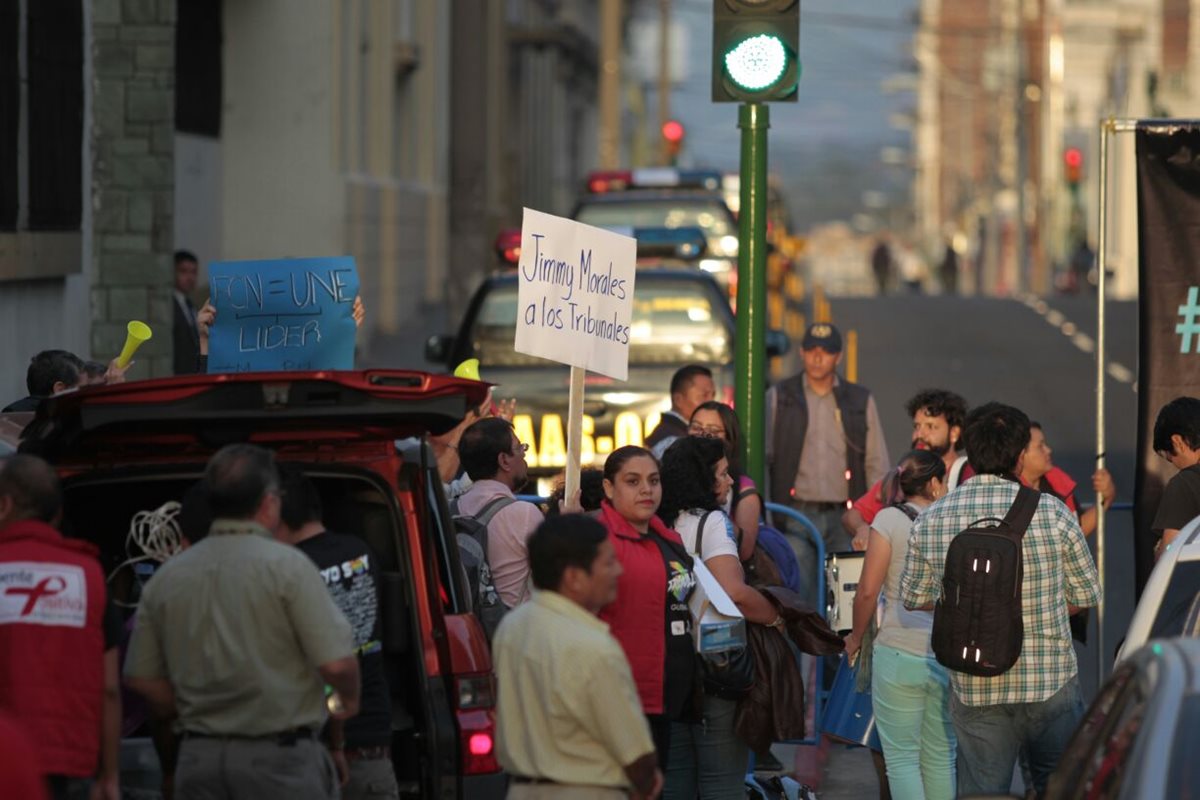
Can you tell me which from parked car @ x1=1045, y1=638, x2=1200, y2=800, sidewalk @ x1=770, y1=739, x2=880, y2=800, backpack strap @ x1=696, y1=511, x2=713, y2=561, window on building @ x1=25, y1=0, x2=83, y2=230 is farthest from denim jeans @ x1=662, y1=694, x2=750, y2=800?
window on building @ x1=25, y1=0, x2=83, y2=230

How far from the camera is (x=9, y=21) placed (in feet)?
48.9

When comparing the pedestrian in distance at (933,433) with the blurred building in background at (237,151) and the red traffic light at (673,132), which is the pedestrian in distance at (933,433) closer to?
the blurred building in background at (237,151)

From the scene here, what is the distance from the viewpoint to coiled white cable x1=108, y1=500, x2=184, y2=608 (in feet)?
22.4

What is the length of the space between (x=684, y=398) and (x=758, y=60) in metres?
1.73

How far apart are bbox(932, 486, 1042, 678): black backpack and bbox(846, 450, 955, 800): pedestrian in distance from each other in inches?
32.0

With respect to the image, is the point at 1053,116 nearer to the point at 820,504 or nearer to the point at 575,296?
the point at 820,504

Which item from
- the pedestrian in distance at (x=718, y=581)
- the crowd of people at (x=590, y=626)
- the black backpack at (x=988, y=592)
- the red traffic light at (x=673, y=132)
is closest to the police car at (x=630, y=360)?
the crowd of people at (x=590, y=626)

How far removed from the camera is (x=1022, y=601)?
25.3 ft

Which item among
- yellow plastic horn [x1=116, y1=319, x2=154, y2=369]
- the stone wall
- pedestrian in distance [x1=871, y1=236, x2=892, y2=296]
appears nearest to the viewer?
yellow plastic horn [x1=116, y1=319, x2=154, y2=369]

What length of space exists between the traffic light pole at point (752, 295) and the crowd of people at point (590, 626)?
1.48 feet

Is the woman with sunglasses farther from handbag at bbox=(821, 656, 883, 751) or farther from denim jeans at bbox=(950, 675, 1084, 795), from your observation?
denim jeans at bbox=(950, 675, 1084, 795)

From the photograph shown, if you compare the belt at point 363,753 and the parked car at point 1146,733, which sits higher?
the parked car at point 1146,733

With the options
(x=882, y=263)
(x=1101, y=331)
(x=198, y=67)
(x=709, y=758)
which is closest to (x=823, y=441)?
(x=1101, y=331)

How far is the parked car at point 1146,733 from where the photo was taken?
4582 millimetres
